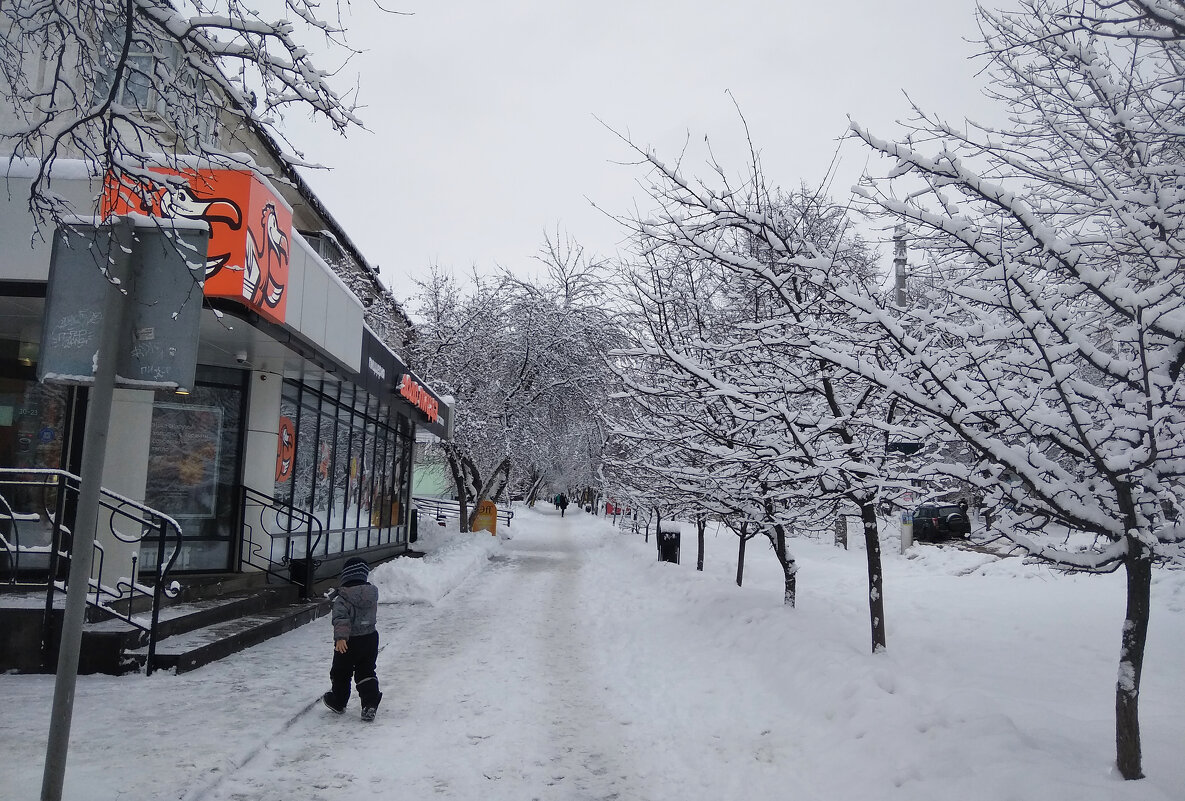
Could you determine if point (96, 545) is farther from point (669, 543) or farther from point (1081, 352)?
point (669, 543)

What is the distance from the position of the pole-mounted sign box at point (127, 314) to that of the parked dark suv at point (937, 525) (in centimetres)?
2803

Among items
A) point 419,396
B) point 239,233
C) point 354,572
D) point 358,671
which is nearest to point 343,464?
point 419,396

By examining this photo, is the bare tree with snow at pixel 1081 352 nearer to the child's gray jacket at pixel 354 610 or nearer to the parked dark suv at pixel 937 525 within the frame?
the child's gray jacket at pixel 354 610

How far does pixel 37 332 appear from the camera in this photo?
10.2m

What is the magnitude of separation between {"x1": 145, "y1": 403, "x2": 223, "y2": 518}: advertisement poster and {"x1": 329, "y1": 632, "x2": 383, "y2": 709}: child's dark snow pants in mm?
5950

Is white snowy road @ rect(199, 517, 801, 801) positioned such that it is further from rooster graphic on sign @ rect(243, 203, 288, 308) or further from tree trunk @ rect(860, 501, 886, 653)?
rooster graphic on sign @ rect(243, 203, 288, 308)

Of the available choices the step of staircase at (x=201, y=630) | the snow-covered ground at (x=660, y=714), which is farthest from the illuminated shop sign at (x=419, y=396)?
the snow-covered ground at (x=660, y=714)

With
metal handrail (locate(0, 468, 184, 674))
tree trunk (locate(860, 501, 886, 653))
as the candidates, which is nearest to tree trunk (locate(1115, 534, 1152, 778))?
tree trunk (locate(860, 501, 886, 653))

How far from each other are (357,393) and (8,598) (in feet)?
27.7

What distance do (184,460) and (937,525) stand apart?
85.2ft

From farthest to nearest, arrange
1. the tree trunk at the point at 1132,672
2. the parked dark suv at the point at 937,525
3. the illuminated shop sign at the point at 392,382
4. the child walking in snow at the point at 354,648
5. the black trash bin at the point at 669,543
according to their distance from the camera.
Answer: the parked dark suv at the point at 937,525 < the black trash bin at the point at 669,543 < the illuminated shop sign at the point at 392,382 < the child walking in snow at the point at 354,648 < the tree trunk at the point at 1132,672

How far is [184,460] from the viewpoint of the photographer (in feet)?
37.8

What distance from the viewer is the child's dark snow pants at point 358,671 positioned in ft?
21.5

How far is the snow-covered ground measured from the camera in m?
4.90
